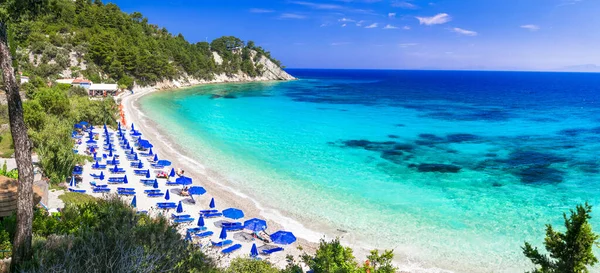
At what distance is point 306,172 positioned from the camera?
92.2ft

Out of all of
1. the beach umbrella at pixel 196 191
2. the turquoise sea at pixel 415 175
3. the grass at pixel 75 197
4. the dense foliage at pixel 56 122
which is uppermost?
the dense foliage at pixel 56 122

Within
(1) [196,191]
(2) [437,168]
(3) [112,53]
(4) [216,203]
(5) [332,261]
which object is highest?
(3) [112,53]

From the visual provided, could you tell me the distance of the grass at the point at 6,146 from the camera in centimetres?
2469

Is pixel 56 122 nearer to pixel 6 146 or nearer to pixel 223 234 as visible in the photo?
pixel 6 146

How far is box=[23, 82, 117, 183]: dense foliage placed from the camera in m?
21.7

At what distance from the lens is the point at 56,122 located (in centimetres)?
3028

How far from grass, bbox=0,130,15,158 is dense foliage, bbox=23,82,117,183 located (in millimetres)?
1809

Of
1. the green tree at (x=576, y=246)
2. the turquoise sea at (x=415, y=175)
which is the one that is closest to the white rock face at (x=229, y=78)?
the turquoise sea at (x=415, y=175)

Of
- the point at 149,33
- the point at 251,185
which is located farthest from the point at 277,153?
the point at 149,33

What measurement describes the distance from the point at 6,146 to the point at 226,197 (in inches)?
702

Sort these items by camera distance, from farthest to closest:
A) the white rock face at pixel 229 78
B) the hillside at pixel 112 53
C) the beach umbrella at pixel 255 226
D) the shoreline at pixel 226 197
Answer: the white rock face at pixel 229 78 < the hillside at pixel 112 53 < the shoreline at pixel 226 197 < the beach umbrella at pixel 255 226

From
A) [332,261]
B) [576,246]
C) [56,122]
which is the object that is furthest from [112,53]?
[576,246]

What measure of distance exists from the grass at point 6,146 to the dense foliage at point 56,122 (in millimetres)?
1809

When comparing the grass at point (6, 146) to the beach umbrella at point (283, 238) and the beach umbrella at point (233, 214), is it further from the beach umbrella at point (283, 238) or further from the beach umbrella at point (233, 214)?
the beach umbrella at point (283, 238)
